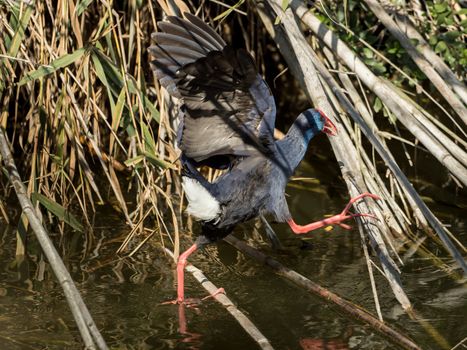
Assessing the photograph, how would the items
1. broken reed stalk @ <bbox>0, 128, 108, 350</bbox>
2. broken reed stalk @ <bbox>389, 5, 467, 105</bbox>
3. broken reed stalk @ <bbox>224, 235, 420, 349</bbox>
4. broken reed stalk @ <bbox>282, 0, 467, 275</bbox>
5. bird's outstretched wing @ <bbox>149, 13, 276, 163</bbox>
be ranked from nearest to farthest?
broken reed stalk @ <bbox>0, 128, 108, 350</bbox> < broken reed stalk @ <bbox>282, 0, 467, 275</bbox> < broken reed stalk @ <bbox>224, 235, 420, 349</bbox> < bird's outstretched wing @ <bbox>149, 13, 276, 163</bbox> < broken reed stalk @ <bbox>389, 5, 467, 105</bbox>

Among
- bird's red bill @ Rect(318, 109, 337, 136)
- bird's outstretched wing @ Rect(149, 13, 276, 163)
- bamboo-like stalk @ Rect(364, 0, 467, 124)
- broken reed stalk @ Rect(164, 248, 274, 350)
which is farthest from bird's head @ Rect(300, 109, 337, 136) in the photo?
broken reed stalk @ Rect(164, 248, 274, 350)

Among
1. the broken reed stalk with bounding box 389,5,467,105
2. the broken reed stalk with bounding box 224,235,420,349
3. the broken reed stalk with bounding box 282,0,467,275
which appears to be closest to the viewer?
the broken reed stalk with bounding box 282,0,467,275

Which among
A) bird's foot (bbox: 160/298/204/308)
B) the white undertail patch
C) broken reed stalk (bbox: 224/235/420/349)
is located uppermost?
the white undertail patch

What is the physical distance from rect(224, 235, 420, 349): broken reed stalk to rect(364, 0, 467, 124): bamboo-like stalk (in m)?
0.65

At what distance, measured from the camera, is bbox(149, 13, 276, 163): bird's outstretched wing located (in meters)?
2.53

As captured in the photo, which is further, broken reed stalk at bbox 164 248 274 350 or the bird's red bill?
the bird's red bill

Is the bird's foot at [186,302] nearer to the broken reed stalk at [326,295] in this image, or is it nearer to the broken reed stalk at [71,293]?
the broken reed stalk at [326,295]

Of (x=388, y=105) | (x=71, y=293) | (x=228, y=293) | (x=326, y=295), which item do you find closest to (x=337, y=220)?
(x=326, y=295)

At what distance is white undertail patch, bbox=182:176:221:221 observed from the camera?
2.82 metres

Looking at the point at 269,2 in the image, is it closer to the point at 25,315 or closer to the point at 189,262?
the point at 189,262

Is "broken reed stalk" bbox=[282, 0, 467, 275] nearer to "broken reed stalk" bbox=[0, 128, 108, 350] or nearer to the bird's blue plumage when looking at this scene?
the bird's blue plumage

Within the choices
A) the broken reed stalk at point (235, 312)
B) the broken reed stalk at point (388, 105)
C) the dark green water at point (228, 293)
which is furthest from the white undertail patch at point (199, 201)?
the broken reed stalk at point (388, 105)

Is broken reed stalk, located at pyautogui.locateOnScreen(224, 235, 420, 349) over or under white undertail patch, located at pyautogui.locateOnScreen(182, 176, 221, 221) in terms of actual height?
under

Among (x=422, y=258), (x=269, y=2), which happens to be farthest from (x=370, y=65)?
(x=422, y=258)
